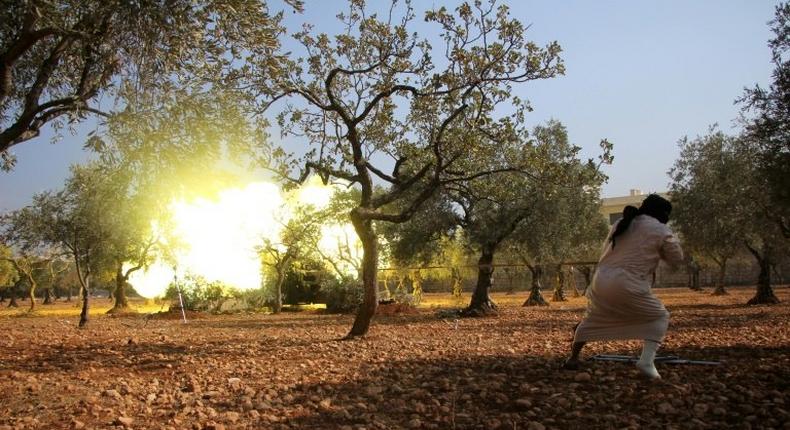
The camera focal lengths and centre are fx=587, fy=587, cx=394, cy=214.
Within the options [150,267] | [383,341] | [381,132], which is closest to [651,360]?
[383,341]

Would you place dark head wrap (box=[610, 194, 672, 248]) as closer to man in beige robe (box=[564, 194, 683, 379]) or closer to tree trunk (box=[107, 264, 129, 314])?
man in beige robe (box=[564, 194, 683, 379])

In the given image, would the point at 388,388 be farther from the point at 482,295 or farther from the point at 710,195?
the point at 710,195

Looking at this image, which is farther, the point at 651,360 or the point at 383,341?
the point at 383,341

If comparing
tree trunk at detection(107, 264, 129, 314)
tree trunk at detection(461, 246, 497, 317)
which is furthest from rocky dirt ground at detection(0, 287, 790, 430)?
tree trunk at detection(107, 264, 129, 314)

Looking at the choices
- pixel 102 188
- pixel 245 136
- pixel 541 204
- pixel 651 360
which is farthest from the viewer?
pixel 541 204

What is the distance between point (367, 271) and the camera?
45.0 feet

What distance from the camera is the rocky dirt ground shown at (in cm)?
565

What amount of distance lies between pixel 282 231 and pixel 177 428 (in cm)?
2796

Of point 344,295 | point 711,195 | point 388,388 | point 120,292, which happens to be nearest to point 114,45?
point 388,388

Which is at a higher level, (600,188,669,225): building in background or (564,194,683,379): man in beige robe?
(600,188,669,225): building in background

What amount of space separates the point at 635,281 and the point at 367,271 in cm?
731

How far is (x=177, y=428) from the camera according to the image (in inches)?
213

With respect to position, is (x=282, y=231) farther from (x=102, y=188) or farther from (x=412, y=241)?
(x=102, y=188)

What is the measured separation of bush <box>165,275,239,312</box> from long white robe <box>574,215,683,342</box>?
89.4ft
